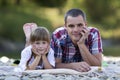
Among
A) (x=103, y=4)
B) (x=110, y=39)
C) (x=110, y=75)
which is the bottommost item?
(x=110, y=75)

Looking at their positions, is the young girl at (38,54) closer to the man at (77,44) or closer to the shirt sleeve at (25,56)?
the shirt sleeve at (25,56)

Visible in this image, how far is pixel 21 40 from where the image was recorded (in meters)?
17.2

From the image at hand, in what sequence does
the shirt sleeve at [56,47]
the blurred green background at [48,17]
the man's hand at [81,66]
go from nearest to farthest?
the man's hand at [81,66]
the shirt sleeve at [56,47]
the blurred green background at [48,17]

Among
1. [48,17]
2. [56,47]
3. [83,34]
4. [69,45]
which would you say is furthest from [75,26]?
[48,17]

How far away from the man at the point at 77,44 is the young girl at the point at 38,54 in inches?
6.8

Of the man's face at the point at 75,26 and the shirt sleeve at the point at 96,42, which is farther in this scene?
the shirt sleeve at the point at 96,42

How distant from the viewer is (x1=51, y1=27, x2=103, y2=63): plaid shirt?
15.4ft

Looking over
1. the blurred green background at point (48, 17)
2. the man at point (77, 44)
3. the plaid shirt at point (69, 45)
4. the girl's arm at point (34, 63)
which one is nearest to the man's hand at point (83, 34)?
the man at point (77, 44)

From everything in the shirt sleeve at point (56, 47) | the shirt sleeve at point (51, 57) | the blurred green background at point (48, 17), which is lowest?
the shirt sleeve at point (51, 57)

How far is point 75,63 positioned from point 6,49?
522 inches

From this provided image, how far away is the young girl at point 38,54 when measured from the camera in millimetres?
4500

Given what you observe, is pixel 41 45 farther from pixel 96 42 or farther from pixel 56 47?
pixel 96 42

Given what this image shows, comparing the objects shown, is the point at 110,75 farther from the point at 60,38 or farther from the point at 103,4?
the point at 103,4

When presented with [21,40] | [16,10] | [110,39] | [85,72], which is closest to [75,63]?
[85,72]
